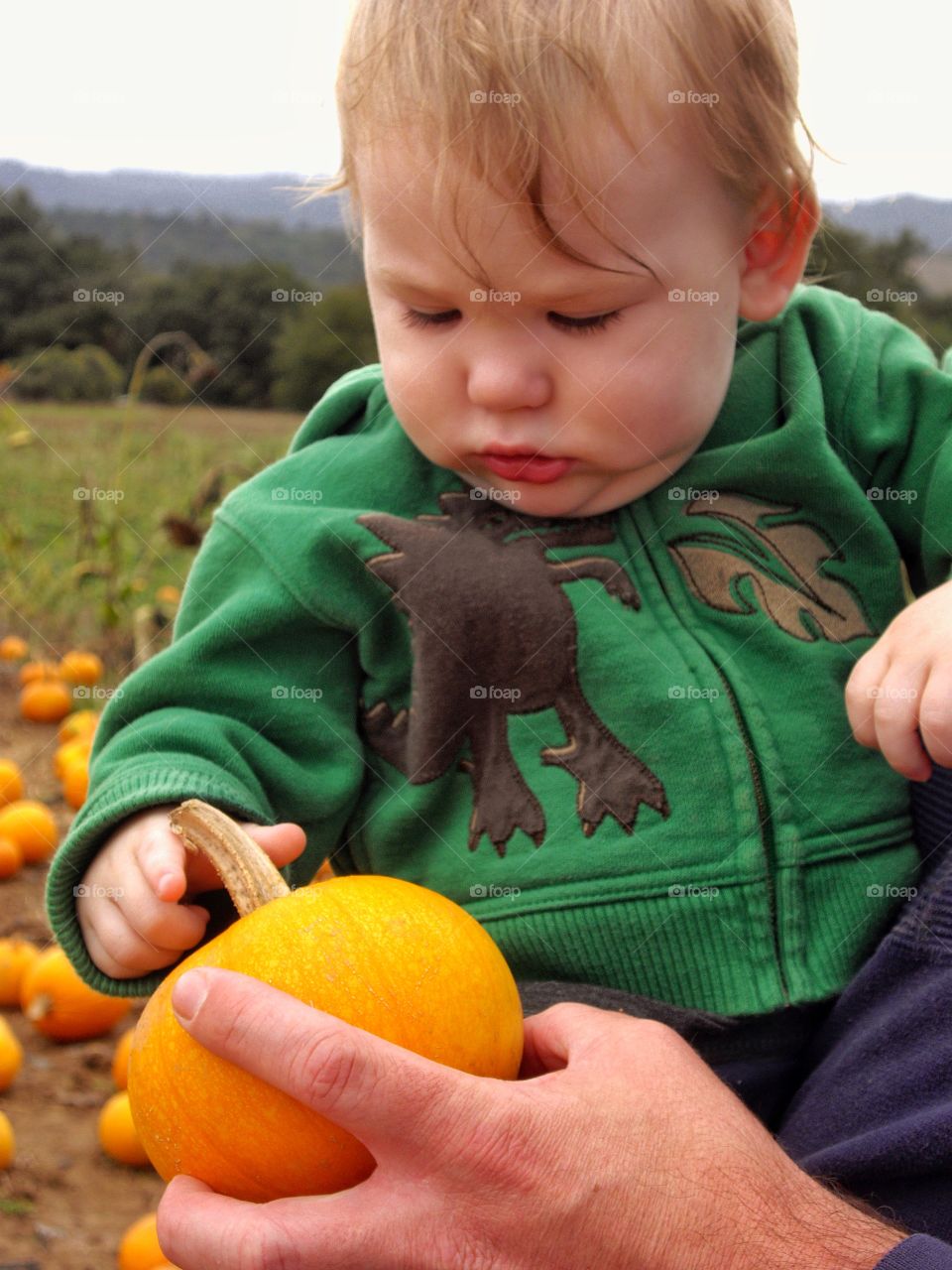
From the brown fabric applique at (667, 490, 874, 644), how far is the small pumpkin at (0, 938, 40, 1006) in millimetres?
1629

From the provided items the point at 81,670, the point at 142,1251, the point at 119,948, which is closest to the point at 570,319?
the point at 119,948

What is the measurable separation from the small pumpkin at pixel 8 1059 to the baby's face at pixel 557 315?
54.9 inches

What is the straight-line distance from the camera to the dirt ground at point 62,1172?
1.78 meters

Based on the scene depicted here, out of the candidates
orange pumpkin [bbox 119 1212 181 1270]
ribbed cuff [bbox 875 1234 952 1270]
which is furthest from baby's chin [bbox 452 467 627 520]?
orange pumpkin [bbox 119 1212 181 1270]

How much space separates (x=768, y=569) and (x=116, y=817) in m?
0.88

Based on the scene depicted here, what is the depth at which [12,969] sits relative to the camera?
248 cm

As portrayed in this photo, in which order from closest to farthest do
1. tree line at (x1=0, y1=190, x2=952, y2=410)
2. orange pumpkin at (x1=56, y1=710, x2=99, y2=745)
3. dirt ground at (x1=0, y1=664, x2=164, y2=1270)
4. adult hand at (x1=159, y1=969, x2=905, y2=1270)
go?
1. adult hand at (x1=159, y1=969, x2=905, y2=1270)
2. dirt ground at (x1=0, y1=664, x2=164, y2=1270)
3. orange pumpkin at (x1=56, y1=710, x2=99, y2=745)
4. tree line at (x1=0, y1=190, x2=952, y2=410)

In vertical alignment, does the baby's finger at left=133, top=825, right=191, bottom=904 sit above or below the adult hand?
above

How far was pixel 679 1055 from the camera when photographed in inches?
46.9

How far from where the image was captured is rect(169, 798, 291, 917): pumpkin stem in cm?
115

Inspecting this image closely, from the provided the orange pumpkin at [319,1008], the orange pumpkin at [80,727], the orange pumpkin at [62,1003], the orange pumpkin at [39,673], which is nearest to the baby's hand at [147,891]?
the orange pumpkin at [319,1008]

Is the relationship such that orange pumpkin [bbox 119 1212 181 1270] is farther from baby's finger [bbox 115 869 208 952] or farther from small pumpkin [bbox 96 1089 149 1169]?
baby's finger [bbox 115 869 208 952]

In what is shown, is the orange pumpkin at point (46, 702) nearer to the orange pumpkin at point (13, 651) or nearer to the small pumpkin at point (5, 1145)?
the orange pumpkin at point (13, 651)

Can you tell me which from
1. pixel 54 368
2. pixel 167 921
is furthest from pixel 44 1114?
pixel 54 368
